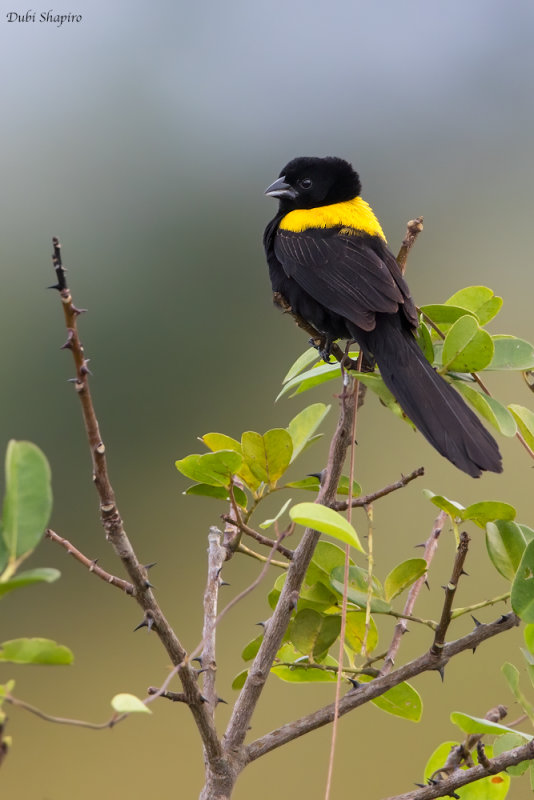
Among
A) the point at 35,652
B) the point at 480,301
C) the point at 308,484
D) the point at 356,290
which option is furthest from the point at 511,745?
the point at 356,290

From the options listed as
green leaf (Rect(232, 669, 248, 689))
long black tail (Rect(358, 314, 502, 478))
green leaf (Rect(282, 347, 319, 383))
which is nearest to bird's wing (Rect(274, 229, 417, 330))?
long black tail (Rect(358, 314, 502, 478))

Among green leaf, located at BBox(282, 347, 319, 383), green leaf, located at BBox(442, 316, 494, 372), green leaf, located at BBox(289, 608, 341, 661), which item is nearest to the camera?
green leaf, located at BBox(442, 316, 494, 372)

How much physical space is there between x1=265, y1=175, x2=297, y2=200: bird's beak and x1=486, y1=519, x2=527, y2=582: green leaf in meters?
1.81

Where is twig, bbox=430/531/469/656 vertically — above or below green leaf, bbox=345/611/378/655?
above

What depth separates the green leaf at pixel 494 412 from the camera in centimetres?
124

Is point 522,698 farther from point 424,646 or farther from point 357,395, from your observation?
point 424,646

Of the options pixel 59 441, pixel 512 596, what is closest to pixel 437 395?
pixel 512 596

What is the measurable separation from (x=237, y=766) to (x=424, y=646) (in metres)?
2.88

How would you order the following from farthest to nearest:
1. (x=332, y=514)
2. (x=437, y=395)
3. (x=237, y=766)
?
(x=437, y=395), (x=237, y=766), (x=332, y=514)

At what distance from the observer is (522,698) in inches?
45.6

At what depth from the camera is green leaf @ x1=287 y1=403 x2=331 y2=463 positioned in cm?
137

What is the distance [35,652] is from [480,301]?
39.1 inches

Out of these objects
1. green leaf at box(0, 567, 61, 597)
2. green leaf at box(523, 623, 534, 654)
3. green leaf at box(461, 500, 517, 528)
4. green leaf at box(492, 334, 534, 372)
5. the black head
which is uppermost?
the black head

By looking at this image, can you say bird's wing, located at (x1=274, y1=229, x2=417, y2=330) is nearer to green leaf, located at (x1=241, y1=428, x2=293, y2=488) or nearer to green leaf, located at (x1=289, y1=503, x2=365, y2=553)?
green leaf, located at (x1=241, y1=428, x2=293, y2=488)
